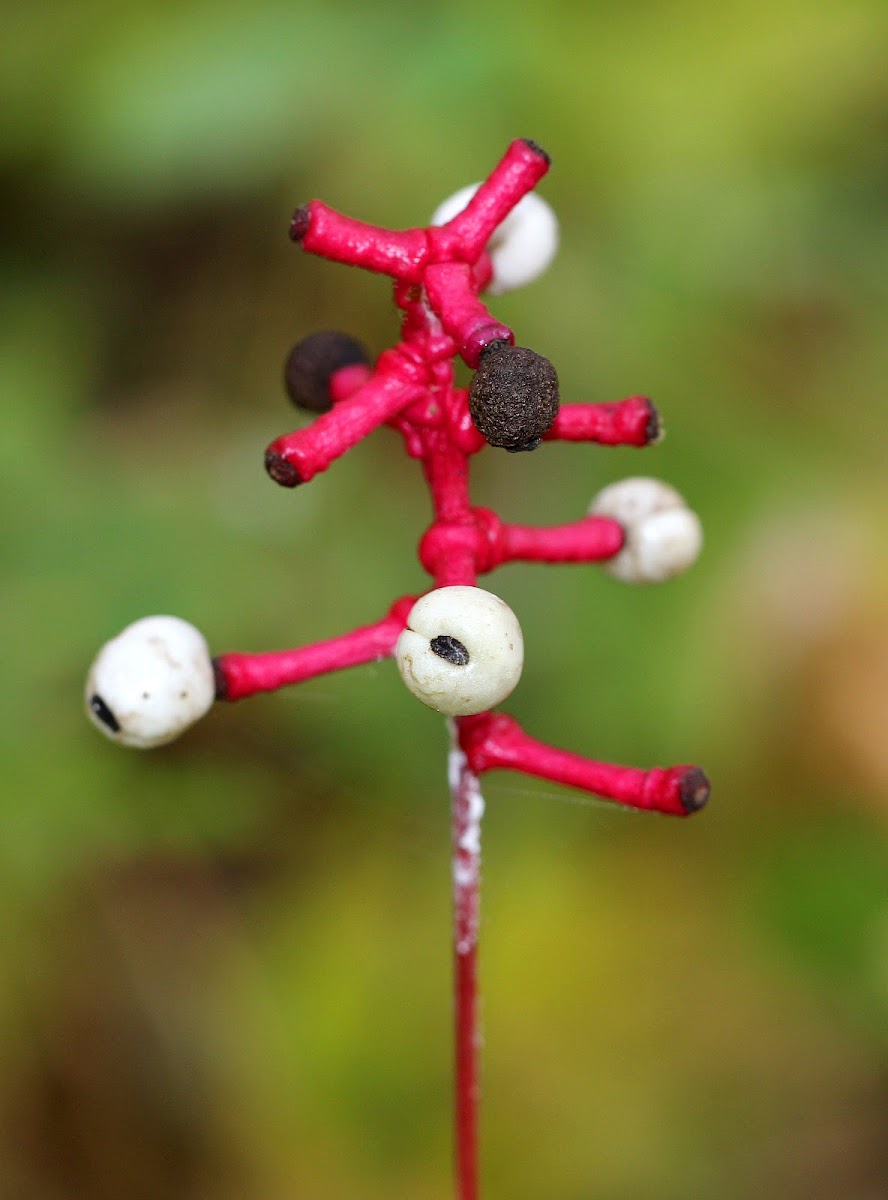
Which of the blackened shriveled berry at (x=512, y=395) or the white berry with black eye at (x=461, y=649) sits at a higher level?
the blackened shriveled berry at (x=512, y=395)

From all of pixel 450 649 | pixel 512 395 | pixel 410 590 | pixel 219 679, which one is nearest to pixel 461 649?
pixel 450 649

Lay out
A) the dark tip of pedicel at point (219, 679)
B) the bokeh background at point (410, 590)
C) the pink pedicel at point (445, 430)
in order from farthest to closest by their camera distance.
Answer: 1. the bokeh background at point (410, 590)
2. the dark tip of pedicel at point (219, 679)
3. the pink pedicel at point (445, 430)

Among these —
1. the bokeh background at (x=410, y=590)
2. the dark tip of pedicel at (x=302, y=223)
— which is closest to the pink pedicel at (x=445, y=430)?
the dark tip of pedicel at (x=302, y=223)

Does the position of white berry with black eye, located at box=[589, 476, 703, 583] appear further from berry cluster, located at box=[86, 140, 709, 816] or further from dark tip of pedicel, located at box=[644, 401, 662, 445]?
dark tip of pedicel, located at box=[644, 401, 662, 445]

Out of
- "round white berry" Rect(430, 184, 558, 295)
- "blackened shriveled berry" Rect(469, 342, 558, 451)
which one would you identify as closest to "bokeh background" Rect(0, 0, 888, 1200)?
"round white berry" Rect(430, 184, 558, 295)

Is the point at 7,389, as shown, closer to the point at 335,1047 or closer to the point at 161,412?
the point at 161,412

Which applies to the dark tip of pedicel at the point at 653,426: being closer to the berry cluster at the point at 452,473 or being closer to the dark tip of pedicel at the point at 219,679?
the berry cluster at the point at 452,473

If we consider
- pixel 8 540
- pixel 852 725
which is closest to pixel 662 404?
pixel 852 725
